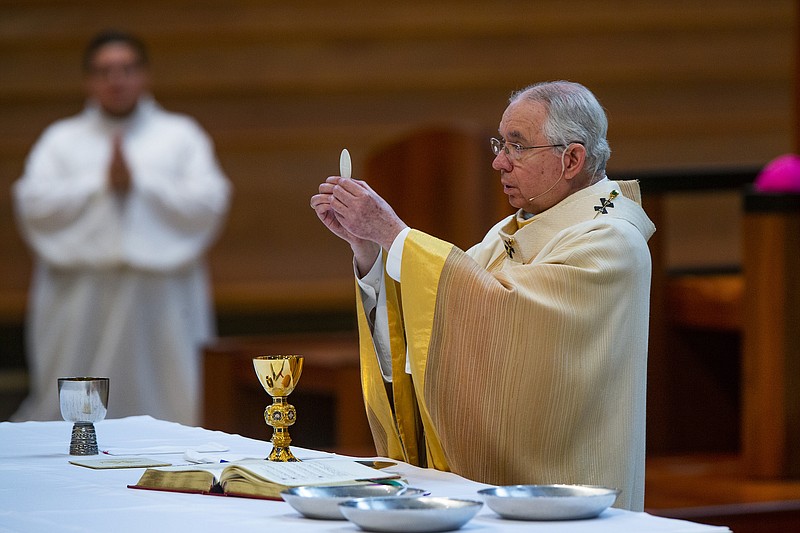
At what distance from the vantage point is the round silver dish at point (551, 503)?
1922mm

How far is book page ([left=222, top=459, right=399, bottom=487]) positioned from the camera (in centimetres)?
217

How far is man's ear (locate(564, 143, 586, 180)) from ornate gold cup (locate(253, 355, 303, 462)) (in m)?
0.77

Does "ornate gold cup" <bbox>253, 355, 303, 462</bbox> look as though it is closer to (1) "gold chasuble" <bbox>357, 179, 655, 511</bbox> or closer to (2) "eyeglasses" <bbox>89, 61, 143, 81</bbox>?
(1) "gold chasuble" <bbox>357, 179, 655, 511</bbox>

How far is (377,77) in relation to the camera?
873 centimetres

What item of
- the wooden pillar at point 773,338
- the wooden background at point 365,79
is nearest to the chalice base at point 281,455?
the wooden pillar at point 773,338

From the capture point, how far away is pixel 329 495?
201cm

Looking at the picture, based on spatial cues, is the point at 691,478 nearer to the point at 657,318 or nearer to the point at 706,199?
the point at 657,318

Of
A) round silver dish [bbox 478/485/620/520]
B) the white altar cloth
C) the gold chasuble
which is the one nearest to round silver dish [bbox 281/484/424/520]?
the white altar cloth

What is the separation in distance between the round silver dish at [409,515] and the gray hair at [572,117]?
117cm

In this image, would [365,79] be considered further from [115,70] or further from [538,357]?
[538,357]

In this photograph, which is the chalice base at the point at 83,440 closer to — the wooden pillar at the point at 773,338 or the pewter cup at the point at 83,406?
the pewter cup at the point at 83,406

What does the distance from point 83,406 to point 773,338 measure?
2.77 metres

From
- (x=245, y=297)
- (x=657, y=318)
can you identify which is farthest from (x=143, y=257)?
(x=657, y=318)

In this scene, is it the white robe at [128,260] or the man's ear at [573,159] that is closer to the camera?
the man's ear at [573,159]
